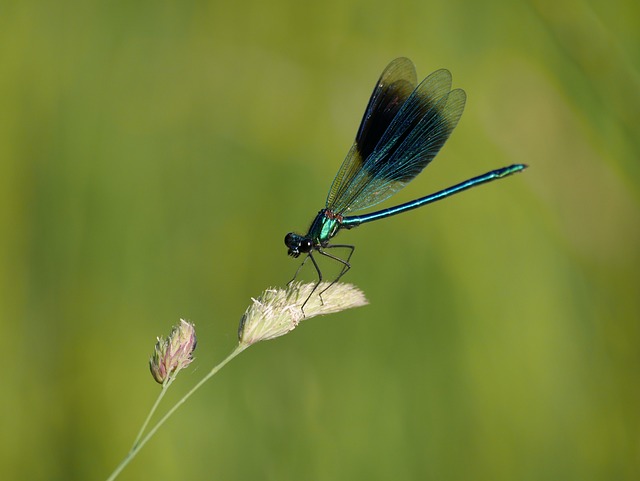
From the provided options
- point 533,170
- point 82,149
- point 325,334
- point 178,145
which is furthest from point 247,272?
point 533,170

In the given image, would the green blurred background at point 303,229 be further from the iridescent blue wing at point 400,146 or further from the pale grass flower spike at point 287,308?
the pale grass flower spike at point 287,308

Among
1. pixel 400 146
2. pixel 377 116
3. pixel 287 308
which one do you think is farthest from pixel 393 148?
pixel 287 308

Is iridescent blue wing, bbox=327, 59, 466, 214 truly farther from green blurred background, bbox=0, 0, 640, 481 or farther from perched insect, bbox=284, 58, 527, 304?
green blurred background, bbox=0, 0, 640, 481

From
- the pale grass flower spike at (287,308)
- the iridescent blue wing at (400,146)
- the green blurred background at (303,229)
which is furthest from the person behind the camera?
the iridescent blue wing at (400,146)

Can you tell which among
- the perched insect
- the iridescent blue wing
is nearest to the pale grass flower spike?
the perched insect

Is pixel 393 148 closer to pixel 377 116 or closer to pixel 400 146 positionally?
pixel 400 146

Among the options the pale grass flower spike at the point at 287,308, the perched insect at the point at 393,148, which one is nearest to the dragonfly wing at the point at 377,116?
the perched insect at the point at 393,148
